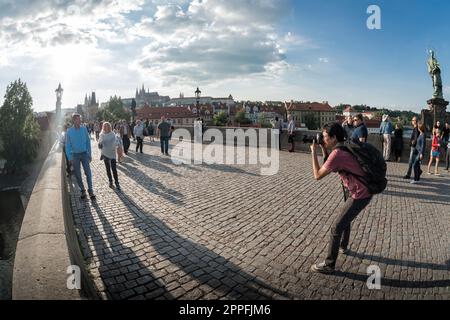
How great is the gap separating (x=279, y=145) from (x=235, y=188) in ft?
30.7

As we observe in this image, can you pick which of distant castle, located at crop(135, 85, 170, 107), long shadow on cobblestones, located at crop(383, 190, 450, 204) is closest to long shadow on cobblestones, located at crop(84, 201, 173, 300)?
long shadow on cobblestones, located at crop(383, 190, 450, 204)

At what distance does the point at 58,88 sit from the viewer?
2603cm

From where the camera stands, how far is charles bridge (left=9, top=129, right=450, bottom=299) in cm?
305

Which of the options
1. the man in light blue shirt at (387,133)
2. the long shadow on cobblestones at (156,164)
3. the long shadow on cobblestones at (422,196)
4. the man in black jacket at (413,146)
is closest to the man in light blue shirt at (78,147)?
the long shadow on cobblestones at (156,164)

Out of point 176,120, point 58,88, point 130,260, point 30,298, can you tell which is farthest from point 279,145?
point 176,120

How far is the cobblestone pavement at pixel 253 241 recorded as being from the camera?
3.22 metres

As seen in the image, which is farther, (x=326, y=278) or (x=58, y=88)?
(x=58, y=88)

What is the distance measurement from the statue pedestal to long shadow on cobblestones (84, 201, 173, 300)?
18.2 meters

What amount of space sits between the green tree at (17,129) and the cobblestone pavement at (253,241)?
39965 millimetres

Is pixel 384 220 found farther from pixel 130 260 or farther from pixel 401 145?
pixel 401 145

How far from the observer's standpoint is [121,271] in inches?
138

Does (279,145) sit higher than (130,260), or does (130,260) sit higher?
(279,145)

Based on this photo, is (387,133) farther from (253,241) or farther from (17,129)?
Result: (17,129)

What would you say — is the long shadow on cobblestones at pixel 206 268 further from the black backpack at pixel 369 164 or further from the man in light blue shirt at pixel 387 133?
the man in light blue shirt at pixel 387 133
